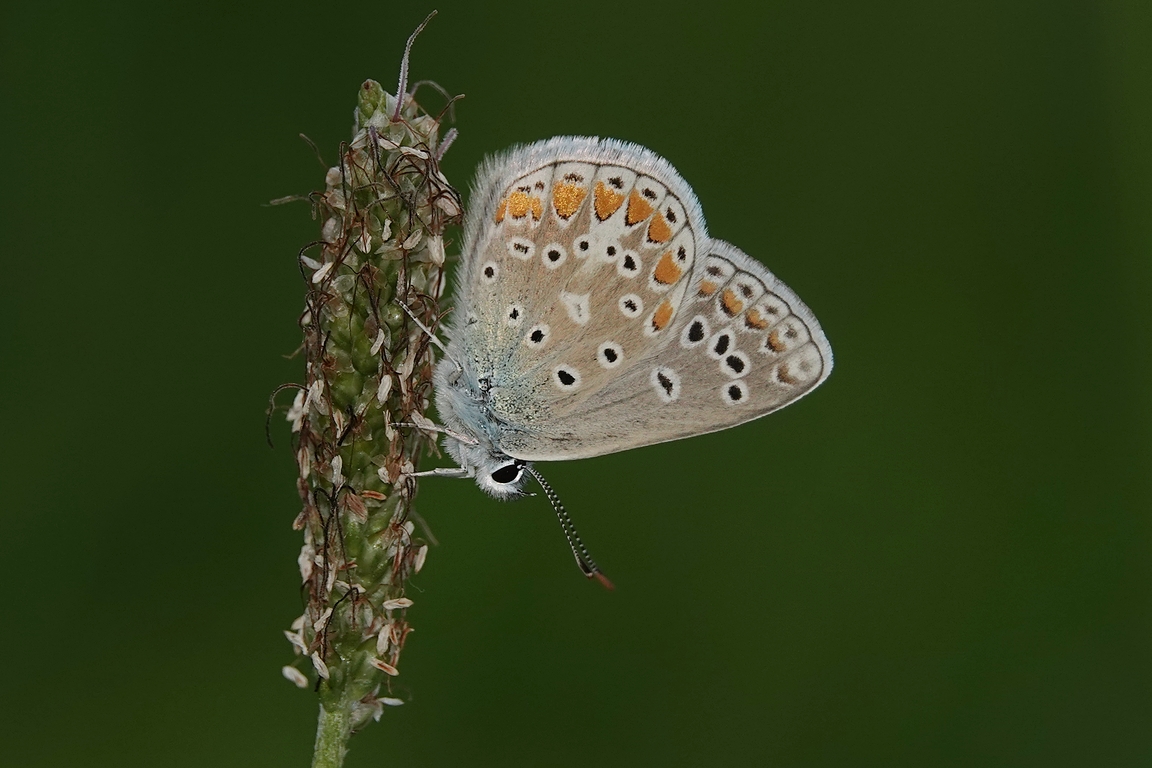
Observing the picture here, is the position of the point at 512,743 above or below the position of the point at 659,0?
below

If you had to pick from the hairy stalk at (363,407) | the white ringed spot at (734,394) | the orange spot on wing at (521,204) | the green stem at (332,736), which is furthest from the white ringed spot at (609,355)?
the green stem at (332,736)

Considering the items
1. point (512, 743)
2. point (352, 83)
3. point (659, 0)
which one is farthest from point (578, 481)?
point (659, 0)

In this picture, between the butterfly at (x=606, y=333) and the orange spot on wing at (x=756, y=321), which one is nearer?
the butterfly at (x=606, y=333)

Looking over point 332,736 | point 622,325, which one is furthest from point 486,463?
point 332,736

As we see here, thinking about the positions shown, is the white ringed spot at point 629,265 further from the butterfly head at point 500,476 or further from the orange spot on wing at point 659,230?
the butterfly head at point 500,476

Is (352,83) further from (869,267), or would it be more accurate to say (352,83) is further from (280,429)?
(869,267)

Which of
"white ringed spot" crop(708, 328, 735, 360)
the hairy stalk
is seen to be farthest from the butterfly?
the hairy stalk
